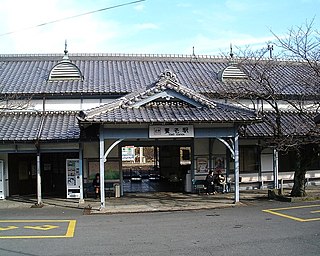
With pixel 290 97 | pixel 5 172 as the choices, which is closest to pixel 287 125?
pixel 290 97

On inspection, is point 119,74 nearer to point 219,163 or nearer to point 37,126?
point 37,126

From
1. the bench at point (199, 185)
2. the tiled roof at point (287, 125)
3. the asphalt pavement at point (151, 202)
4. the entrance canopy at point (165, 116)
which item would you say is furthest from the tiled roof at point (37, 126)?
the tiled roof at point (287, 125)

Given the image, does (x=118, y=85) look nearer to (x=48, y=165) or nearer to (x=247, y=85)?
(x=48, y=165)

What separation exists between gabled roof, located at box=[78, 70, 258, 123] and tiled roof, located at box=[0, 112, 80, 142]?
2944 millimetres

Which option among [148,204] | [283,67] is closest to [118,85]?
[148,204]

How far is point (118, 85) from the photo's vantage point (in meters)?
21.0

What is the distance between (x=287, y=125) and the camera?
779 inches

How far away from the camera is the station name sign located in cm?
1548

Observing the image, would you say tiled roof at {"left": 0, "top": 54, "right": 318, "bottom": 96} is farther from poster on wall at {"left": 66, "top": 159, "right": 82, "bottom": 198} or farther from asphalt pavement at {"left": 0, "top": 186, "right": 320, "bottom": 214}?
asphalt pavement at {"left": 0, "top": 186, "right": 320, "bottom": 214}

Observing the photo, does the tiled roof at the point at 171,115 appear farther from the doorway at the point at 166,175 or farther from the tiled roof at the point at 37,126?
the doorway at the point at 166,175

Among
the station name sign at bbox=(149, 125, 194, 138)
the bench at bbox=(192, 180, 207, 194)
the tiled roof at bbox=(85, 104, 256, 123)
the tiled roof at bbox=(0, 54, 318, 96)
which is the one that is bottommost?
the bench at bbox=(192, 180, 207, 194)

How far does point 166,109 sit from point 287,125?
7192 mm

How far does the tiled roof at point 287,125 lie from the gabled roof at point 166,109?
3102mm

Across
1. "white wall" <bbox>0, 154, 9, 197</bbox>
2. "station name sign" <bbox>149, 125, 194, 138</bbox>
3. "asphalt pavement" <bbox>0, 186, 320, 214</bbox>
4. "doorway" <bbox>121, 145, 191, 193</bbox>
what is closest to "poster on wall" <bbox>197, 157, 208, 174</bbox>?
"asphalt pavement" <bbox>0, 186, 320, 214</bbox>
